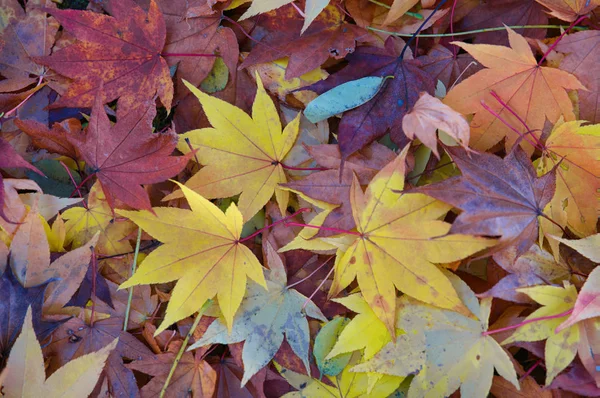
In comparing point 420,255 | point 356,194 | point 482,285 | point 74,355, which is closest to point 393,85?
point 356,194

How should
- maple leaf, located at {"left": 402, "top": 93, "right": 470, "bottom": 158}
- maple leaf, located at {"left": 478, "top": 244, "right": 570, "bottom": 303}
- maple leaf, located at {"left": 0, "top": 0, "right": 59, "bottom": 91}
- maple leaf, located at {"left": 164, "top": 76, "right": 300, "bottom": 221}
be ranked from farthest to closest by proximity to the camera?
maple leaf, located at {"left": 0, "top": 0, "right": 59, "bottom": 91} < maple leaf, located at {"left": 164, "top": 76, "right": 300, "bottom": 221} < maple leaf, located at {"left": 478, "top": 244, "right": 570, "bottom": 303} < maple leaf, located at {"left": 402, "top": 93, "right": 470, "bottom": 158}

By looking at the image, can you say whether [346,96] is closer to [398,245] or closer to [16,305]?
[398,245]

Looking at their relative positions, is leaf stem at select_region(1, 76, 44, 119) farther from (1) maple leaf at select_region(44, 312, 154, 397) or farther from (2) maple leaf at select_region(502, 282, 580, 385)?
(2) maple leaf at select_region(502, 282, 580, 385)

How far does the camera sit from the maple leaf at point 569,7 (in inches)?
38.2

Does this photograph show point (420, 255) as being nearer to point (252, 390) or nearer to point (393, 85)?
point (393, 85)

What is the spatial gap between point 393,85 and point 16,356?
93cm

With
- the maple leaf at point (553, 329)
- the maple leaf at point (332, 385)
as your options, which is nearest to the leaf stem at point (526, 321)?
the maple leaf at point (553, 329)

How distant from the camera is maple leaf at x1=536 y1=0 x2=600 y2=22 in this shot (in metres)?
0.97

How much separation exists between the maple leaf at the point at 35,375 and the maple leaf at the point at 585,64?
1.15 metres

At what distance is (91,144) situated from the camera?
99cm

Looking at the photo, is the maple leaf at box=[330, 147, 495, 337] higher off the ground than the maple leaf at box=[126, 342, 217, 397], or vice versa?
the maple leaf at box=[330, 147, 495, 337]

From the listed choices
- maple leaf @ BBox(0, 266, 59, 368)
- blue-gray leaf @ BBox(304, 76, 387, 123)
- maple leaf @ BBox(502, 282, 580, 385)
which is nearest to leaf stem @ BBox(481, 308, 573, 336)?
maple leaf @ BBox(502, 282, 580, 385)

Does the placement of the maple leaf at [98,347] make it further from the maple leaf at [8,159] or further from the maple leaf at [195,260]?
the maple leaf at [8,159]

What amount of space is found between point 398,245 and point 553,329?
0.33m
